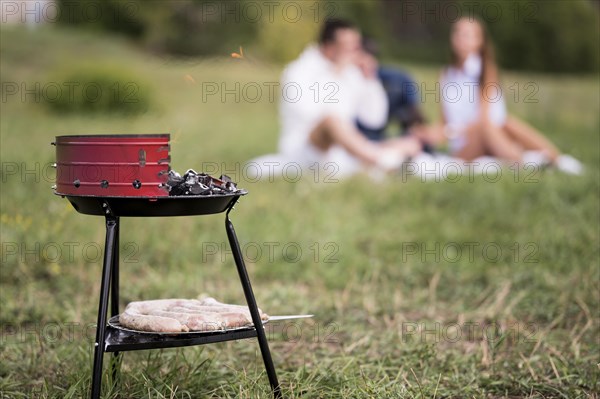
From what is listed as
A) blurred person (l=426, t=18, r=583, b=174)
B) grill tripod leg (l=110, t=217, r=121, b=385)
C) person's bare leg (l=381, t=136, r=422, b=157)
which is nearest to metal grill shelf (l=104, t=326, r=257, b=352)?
grill tripod leg (l=110, t=217, r=121, b=385)

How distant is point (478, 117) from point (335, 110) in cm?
142

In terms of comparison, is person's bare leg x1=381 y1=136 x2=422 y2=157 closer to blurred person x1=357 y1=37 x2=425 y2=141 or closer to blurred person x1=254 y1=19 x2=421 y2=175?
blurred person x1=254 y1=19 x2=421 y2=175

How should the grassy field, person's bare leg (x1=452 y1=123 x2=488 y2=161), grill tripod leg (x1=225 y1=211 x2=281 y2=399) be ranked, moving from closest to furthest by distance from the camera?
grill tripod leg (x1=225 y1=211 x2=281 y2=399) < the grassy field < person's bare leg (x1=452 y1=123 x2=488 y2=161)

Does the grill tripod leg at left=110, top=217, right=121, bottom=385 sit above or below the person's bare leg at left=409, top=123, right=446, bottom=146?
below

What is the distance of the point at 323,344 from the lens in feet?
11.4

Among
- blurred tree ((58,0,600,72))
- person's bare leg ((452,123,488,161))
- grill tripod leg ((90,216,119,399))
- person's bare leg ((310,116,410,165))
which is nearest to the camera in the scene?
grill tripod leg ((90,216,119,399))

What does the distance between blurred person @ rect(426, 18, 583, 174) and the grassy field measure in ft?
2.10

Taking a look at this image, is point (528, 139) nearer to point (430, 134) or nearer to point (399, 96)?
point (430, 134)

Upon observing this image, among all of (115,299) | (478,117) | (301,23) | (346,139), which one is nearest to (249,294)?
(115,299)

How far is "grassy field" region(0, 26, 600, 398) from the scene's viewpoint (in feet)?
9.53

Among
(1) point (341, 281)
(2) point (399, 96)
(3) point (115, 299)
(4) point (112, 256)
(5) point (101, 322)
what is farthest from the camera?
(2) point (399, 96)

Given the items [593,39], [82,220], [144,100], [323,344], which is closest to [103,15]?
[144,100]

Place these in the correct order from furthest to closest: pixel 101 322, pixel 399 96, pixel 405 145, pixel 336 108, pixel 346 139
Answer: pixel 399 96 < pixel 336 108 < pixel 405 145 < pixel 346 139 < pixel 101 322

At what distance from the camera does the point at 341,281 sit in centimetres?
459
